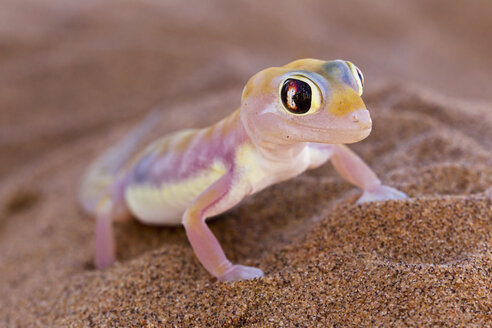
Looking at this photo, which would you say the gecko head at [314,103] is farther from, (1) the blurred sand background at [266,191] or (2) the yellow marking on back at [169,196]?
(1) the blurred sand background at [266,191]

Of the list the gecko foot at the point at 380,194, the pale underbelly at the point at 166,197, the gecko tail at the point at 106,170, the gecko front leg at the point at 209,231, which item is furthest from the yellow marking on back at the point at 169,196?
the gecko foot at the point at 380,194

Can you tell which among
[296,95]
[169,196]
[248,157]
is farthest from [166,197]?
[296,95]

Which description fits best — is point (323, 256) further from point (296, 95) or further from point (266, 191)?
point (266, 191)

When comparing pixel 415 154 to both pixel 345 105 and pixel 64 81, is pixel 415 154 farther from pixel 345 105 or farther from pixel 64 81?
pixel 64 81

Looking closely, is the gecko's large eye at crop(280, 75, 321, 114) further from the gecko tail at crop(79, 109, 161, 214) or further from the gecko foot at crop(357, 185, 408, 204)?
the gecko tail at crop(79, 109, 161, 214)

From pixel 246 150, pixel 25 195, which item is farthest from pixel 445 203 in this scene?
pixel 25 195

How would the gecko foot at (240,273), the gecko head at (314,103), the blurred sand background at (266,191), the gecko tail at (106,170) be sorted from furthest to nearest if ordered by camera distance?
1. the gecko tail at (106,170)
2. the gecko foot at (240,273)
3. the blurred sand background at (266,191)
4. the gecko head at (314,103)
